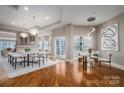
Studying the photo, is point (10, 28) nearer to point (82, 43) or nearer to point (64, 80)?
point (82, 43)

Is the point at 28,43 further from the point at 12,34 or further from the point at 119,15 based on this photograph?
the point at 119,15

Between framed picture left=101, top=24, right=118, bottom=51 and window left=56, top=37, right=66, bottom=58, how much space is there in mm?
2860

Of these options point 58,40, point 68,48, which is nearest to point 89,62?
point 68,48

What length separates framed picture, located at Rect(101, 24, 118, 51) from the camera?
4.81 m

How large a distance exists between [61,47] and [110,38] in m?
3.79

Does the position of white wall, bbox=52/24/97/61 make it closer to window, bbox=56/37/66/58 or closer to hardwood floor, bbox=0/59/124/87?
window, bbox=56/37/66/58

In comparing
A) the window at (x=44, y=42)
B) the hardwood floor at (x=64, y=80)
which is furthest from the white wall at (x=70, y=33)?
the hardwood floor at (x=64, y=80)

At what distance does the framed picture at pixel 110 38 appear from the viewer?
481 centimetres

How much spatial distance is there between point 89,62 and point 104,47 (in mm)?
1405

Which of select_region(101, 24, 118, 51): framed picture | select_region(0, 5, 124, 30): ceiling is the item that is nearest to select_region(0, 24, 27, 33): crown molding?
select_region(0, 5, 124, 30): ceiling

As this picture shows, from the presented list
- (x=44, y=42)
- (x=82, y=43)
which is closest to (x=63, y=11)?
(x=82, y=43)

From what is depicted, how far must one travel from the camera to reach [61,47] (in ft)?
25.4
